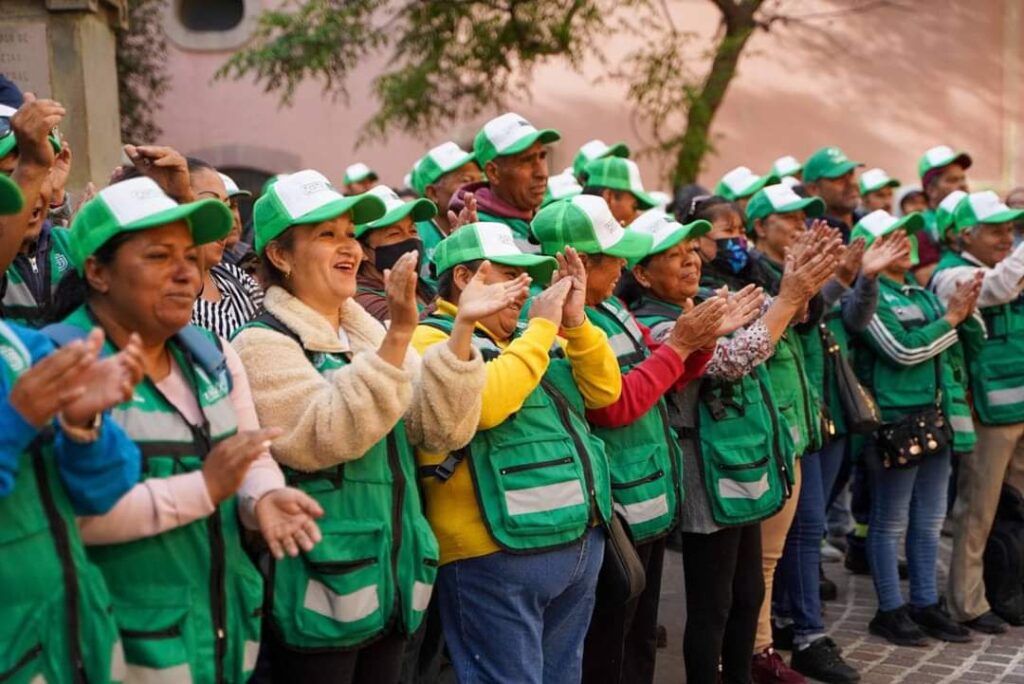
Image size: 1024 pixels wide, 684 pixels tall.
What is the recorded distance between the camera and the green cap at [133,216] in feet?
10.4

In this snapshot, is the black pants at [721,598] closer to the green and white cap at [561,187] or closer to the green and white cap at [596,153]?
the green and white cap at [561,187]

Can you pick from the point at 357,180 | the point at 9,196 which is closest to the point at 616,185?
the point at 357,180

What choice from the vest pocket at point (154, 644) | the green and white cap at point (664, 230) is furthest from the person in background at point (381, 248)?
the vest pocket at point (154, 644)

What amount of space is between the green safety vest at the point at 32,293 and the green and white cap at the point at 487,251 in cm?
113

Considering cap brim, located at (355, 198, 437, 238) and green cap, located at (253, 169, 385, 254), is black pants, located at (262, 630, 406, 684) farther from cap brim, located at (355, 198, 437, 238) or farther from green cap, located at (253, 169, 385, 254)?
cap brim, located at (355, 198, 437, 238)

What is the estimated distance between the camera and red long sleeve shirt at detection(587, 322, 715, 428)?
4.70 m

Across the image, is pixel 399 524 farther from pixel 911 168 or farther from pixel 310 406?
pixel 911 168

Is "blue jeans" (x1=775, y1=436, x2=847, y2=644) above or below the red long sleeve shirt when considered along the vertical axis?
below

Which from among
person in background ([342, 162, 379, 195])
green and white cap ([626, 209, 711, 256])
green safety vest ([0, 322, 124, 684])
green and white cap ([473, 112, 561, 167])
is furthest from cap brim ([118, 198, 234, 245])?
person in background ([342, 162, 379, 195])

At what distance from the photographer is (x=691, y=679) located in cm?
550

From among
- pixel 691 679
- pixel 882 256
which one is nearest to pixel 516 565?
pixel 691 679

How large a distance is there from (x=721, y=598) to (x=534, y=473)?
1.58 meters

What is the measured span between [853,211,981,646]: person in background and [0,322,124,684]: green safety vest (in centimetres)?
456

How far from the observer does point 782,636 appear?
6684 mm
